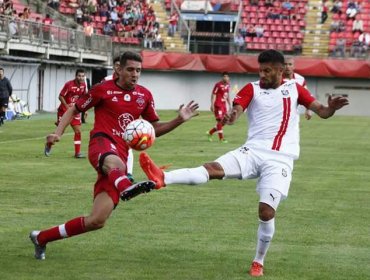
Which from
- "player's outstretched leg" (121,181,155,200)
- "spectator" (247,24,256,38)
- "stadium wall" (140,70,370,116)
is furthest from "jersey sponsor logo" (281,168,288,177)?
"spectator" (247,24,256,38)

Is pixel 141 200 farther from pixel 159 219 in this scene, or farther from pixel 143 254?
pixel 143 254

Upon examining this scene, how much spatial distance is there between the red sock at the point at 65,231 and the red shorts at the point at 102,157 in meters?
0.32

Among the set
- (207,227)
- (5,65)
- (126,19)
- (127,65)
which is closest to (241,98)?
(127,65)

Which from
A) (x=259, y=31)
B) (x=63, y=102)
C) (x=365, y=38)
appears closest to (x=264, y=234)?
(x=63, y=102)

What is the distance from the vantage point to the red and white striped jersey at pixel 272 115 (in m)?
9.59

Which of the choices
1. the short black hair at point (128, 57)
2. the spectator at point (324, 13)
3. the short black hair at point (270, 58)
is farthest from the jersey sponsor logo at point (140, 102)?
the spectator at point (324, 13)

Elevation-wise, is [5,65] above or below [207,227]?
below

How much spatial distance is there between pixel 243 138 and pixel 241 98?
23.3 m

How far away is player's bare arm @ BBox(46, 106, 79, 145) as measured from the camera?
9594 mm

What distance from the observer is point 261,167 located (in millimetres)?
9430

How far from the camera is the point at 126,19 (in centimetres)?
6225

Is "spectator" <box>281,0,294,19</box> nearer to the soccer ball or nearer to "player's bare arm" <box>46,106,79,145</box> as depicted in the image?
"player's bare arm" <box>46,106,79,145</box>

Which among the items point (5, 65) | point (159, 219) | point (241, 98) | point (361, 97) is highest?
point (241, 98)

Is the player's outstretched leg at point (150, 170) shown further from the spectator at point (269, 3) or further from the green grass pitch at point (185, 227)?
the spectator at point (269, 3)
